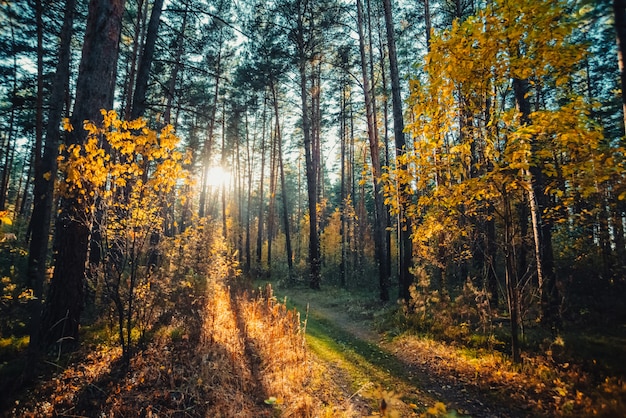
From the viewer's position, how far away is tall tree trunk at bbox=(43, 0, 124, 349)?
14.5ft

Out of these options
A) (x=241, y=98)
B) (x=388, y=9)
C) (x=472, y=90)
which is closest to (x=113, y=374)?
(x=472, y=90)

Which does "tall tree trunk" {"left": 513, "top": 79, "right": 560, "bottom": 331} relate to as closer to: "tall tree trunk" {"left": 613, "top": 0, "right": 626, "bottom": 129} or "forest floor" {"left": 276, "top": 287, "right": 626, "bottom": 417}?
"forest floor" {"left": 276, "top": 287, "right": 626, "bottom": 417}

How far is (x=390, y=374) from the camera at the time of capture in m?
5.21

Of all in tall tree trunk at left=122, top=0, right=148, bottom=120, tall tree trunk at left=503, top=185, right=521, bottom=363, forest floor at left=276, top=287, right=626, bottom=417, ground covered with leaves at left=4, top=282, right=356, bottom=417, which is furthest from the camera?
tall tree trunk at left=122, top=0, right=148, bottom=120

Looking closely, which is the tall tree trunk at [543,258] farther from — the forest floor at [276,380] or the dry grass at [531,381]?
the forest floor at [276,380]

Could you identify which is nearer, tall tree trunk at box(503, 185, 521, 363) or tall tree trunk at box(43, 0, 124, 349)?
tall tree trunk at box(43, 0, 124, 349)

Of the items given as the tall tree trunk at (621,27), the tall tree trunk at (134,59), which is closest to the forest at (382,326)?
the tall tree trunk at (621,27)

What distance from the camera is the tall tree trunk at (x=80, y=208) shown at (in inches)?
174

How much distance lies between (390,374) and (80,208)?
5.69 meters

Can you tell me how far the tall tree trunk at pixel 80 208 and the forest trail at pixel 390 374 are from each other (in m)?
3.68

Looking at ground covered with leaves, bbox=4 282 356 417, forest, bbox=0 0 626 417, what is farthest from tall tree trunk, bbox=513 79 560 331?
ground covered with leaves, bbox=4 282 356 417

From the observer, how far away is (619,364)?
4188 mm

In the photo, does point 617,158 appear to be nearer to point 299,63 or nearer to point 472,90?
point 472,90

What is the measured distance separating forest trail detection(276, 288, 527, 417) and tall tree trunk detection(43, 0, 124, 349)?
368 centimetres
